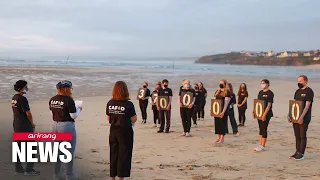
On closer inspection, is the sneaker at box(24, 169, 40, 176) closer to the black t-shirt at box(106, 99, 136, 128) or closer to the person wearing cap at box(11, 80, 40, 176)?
the person wearing cap at box(11, 80, 40, 176)

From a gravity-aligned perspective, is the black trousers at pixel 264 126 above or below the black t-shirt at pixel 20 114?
below

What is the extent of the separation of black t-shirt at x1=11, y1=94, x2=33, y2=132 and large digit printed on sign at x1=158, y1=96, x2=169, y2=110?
5405mm

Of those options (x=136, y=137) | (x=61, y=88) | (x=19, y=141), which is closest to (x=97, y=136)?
(x=136, y=137)

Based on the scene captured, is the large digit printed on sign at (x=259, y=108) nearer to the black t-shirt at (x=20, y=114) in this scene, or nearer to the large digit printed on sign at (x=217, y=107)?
the large digit printed on sign at (x=217, y=107)

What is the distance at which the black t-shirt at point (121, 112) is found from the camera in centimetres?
584

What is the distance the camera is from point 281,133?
38.9ft

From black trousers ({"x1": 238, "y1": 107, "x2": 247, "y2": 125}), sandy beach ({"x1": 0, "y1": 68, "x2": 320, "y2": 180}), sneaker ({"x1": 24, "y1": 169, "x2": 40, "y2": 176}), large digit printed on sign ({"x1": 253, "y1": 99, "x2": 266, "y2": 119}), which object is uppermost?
large digit printed on sign ({"x1": 253, "y1": 99, "x2": 266, "y2": 119})

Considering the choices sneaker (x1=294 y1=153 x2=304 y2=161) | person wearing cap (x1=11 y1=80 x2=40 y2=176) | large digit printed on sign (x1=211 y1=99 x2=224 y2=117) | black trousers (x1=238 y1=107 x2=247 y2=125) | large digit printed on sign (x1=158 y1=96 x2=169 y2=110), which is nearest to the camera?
person wearing cap (x1=11 y1=80 x2=40 y2=176)

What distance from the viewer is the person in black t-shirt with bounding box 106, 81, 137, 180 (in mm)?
5832

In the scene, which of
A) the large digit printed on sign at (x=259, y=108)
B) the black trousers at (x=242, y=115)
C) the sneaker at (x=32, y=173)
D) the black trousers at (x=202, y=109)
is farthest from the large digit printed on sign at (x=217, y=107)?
the sneaker at (x=32, y=173)

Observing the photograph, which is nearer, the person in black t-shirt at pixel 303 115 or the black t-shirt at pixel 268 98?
the person in black t-shirt at pixel 303 115

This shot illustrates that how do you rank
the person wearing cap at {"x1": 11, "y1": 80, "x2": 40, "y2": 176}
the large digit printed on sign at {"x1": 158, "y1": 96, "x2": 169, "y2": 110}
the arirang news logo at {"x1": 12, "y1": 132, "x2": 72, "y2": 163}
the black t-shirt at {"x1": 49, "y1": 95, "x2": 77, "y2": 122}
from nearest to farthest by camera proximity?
the black t-shirt at {"x1": 49, "y1": 95, "x2": 77, "y2": 122}, the arirang news logo at {"x1": 12, "y1": 132, "x2": 72, "y2": 163}, the person wearing cap at {"x1": 11, "y1": 80, "x2": 40, "y2": 176}, the large digit printed on sign at {"x1": 158, "y1": 96, "x2": 169, "y2": 110}

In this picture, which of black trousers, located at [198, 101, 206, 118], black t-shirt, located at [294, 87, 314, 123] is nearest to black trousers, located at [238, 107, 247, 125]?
black trousers, located at [198, 101, 206, 118]

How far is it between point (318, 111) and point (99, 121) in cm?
1022
